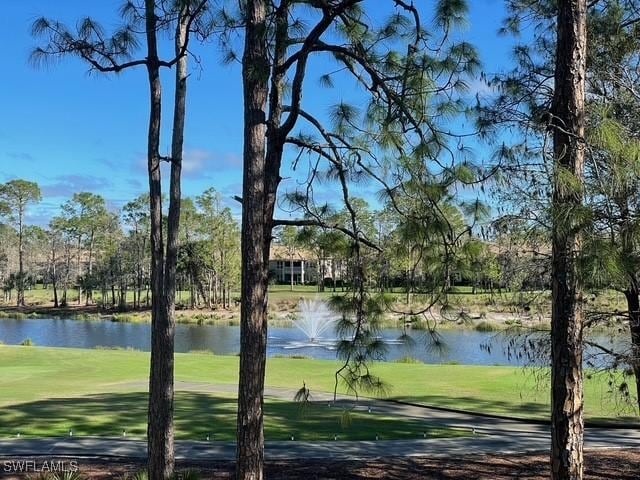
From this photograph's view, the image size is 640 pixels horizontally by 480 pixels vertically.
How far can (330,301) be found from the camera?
5387 mm

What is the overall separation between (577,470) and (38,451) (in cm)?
686

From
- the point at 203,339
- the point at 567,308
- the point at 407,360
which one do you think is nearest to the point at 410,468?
the point at 567,308

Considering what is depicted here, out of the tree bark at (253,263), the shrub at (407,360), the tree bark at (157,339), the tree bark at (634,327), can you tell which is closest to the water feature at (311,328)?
the shrub at (407,360)

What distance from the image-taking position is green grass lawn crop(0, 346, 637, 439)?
10.9 metres

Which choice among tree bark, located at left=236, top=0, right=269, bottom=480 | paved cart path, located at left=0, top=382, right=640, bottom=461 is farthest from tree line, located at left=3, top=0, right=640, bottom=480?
paved cart path, located at left=0, top=382, right=640, bottom=461

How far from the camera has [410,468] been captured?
8250mm

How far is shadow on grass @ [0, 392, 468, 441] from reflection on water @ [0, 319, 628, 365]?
9905 mm

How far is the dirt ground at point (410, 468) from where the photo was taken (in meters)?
7.69

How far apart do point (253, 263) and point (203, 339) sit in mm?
31346

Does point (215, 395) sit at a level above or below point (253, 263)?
below

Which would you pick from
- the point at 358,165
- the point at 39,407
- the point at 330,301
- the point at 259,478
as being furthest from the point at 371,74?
the point at 39,407

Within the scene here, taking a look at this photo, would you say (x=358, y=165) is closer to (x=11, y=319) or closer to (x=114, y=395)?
(x=114, y=395)

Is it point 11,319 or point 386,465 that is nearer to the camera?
point 386,465

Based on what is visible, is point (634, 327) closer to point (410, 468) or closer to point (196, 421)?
point (410, 468)
